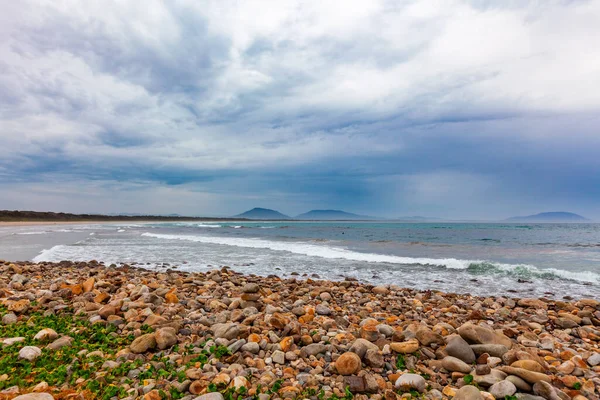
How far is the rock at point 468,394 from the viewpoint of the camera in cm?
358

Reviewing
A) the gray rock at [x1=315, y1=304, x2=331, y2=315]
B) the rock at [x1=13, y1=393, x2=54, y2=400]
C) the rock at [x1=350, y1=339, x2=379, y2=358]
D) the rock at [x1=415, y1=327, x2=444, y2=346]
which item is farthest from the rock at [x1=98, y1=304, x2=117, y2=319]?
the rock at [x1=415, y1=327, x2=444, y2=346]

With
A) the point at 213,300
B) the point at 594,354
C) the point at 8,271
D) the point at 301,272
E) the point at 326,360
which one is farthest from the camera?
the point at 301,272

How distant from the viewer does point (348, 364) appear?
13.8 feet

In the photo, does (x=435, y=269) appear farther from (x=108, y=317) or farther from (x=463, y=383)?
(x=108, y=317)

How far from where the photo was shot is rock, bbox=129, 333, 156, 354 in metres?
4.71

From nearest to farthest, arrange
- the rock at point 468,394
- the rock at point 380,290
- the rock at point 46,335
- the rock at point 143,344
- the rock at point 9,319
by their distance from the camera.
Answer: the rock at point 468,394 < the rock at point 143,344 < the rock at point 46,335 < the rock at point 9,319 < the rock at point 380,290

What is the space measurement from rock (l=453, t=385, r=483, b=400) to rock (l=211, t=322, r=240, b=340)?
309 centimetres

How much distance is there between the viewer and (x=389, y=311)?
766 cm

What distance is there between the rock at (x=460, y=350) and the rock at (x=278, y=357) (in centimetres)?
235

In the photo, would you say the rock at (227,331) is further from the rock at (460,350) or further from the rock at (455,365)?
the rock at (460,350)

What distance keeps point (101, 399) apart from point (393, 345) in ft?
12.3

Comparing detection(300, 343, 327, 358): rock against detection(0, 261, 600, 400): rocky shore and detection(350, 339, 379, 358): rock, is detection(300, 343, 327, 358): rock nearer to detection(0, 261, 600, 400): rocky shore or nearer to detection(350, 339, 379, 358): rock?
detection(0, 261, 600, 400): rocky shore

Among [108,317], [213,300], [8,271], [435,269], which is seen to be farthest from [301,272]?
[8,271]

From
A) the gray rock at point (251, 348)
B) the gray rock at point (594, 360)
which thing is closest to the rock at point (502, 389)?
the gray rock at point (594, 360)
